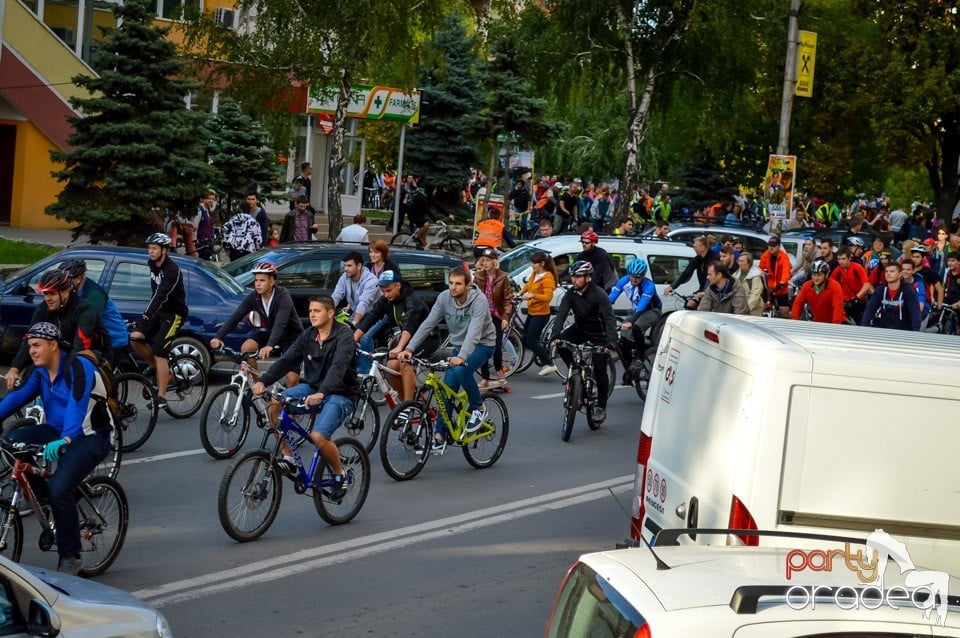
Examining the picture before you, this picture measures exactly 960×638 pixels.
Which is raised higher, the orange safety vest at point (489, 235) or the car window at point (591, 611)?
the orange safety vest at point (489, 235)

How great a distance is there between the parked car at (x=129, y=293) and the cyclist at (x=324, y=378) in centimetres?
546

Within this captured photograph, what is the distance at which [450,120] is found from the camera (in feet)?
137

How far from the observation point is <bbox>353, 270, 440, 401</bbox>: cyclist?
13.0 meters

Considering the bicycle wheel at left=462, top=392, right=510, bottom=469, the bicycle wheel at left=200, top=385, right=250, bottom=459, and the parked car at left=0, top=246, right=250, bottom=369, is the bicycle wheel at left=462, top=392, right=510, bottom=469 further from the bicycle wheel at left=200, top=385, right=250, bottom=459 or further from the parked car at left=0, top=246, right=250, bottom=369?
the parked car at left=0, top=246, right=250, bottom=369

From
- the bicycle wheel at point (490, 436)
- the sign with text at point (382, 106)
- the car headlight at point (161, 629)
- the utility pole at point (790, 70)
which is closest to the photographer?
the car headlight at point (161, 629)

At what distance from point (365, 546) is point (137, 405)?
13.0ft

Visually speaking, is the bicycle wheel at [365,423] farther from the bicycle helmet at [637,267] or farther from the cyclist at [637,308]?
the bicycle helmet at [637,267]

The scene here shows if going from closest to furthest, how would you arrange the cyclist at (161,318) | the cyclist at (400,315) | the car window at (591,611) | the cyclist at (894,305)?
the car window at (591,611), the cyclist at (400,315), the cyclist at (161,318), the cyclist at (894,305)

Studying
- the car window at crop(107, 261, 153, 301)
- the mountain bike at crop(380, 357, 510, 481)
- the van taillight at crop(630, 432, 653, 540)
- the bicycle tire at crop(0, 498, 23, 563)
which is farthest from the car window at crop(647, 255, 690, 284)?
the bicycle tire at crop(0, 498, 23, 563)

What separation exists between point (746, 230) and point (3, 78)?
57.6 ft

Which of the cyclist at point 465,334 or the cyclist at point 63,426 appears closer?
the cyclist at point 63,426

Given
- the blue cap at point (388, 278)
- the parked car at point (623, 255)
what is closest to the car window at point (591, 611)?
the blue cap at point (388, 278)

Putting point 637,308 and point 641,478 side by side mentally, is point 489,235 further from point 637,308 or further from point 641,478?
point 641,478

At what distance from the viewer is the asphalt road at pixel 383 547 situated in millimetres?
7969
